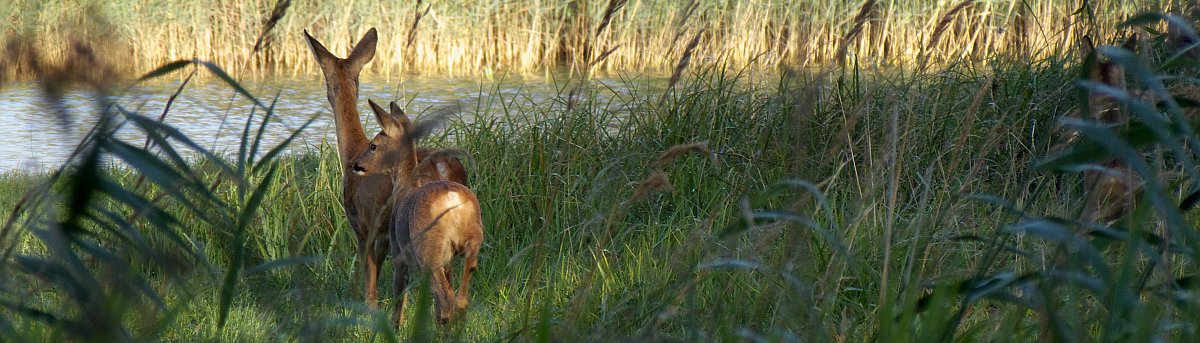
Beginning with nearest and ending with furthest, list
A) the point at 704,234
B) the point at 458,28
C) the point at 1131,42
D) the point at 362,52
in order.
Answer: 1. the point at 704,234
2. the point at 1131,42
3. the point at 362,52
4. the point at 458,28

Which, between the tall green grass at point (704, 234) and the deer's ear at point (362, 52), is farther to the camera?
the deer's ear at point (362, 52)

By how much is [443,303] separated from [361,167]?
55 centimetres

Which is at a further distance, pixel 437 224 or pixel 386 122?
pixel 386 122

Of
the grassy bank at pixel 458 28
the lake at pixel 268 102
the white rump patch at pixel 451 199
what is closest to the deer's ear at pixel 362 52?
the white rump patch at pixel 451 199

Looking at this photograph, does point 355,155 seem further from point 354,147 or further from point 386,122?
point 386,122

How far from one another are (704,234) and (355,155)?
68.5 inches

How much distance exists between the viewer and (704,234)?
314 centimetres

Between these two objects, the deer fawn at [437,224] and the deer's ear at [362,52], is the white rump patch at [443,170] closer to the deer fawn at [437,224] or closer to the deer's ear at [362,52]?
the deer fawn at [437,224]

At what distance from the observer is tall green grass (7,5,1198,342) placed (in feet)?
5.59

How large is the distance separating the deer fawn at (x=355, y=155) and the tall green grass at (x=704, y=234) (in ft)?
0.57

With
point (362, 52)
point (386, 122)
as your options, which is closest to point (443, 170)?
point (386, 122)

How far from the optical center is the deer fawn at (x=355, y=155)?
415cm

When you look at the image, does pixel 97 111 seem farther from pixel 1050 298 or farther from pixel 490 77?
pixel 490 77

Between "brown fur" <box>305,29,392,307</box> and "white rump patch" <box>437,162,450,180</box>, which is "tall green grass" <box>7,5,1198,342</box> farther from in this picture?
"white rump patch" <box>437,162,450,180</box>
